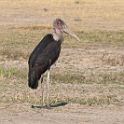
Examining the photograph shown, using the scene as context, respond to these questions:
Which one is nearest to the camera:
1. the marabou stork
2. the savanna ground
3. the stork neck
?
the savanna ground

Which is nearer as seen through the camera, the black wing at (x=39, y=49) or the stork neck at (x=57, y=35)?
the black wing at (x=39, y=49)

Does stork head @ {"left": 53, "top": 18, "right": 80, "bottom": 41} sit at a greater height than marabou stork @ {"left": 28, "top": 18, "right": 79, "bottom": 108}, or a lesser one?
greater

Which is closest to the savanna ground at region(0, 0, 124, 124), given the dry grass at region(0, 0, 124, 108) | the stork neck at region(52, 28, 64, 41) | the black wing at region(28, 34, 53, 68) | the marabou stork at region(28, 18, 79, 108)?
the dry grass at region(0, 0, 124, 108)

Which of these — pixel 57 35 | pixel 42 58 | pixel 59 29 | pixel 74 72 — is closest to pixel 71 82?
Result: pixel 74 72

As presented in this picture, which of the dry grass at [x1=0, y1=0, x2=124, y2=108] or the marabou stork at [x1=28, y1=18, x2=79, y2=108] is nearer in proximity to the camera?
the marabou stork at [x1=28, y1=18, x2=79, y2=108]

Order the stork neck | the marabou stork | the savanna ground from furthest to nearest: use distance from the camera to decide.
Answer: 1. the stork neck
2. the marabou stork
3. the savanna ground

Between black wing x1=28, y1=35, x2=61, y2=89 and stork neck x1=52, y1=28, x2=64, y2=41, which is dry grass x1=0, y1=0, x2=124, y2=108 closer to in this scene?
black wing x1=28, y1=35, x2=61, y2=89

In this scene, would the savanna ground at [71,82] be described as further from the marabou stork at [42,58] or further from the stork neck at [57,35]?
the stork neck at [57,35]

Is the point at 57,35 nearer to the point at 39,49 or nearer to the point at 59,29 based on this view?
the point at 59,29

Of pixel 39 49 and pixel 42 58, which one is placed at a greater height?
pixel 39 49

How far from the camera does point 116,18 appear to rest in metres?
35.7

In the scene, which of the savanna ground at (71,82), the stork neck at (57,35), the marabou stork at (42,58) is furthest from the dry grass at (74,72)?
the stork neck at (57,35)

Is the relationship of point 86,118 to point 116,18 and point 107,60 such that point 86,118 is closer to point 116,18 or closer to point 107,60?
point 107,60

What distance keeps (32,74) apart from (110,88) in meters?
3.08
